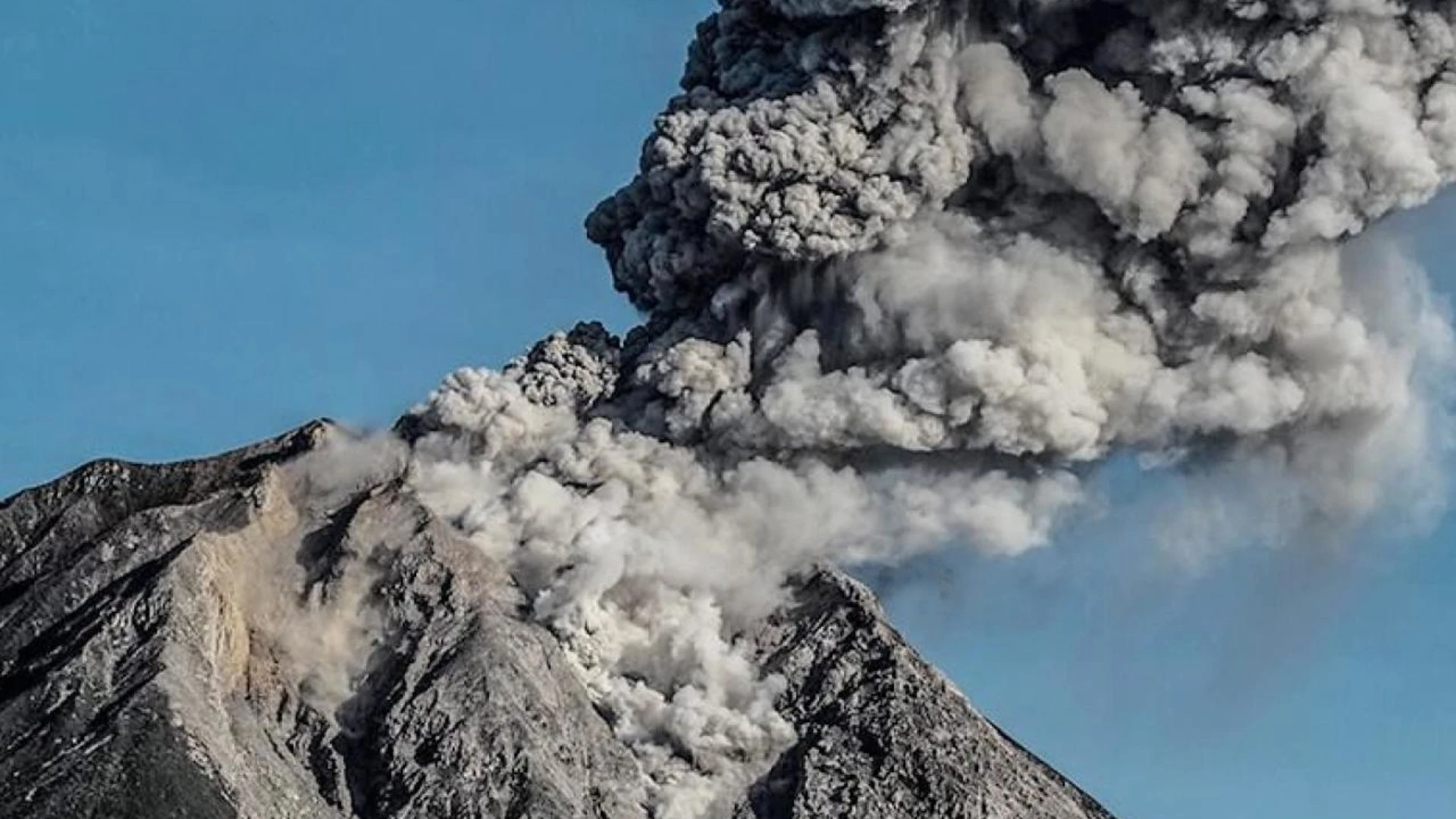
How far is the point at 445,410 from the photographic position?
266 feet

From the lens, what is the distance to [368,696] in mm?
78750

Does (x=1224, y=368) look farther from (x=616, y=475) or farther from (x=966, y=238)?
(x=616, y=475)

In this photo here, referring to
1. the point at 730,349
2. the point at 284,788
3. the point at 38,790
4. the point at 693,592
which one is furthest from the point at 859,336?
the point at 38,790

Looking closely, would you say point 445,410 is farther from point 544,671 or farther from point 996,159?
point 996,159

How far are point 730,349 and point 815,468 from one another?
142 inches

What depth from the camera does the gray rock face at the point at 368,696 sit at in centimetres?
7469

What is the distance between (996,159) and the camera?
75.1m

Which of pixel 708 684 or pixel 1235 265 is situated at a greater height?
pixel 1235 265

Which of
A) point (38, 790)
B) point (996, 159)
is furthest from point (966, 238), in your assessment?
point (38, 790)

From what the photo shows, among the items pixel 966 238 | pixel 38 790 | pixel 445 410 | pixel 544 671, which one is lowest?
pixel 38 790

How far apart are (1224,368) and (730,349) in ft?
39.7

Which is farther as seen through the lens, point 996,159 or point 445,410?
point 445,410

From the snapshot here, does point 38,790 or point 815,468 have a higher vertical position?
point 815,468

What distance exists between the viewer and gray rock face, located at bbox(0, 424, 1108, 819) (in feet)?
245
